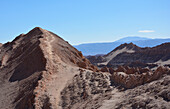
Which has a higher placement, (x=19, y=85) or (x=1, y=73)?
(x=1, y=73)

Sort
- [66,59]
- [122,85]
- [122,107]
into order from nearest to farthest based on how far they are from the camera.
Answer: [122,107] → [122,85] → [66,59]

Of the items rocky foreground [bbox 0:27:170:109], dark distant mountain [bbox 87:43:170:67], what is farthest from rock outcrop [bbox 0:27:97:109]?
dark distant mountain [bbox 87:43:170:67]

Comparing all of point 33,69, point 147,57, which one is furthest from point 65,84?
point 147,57

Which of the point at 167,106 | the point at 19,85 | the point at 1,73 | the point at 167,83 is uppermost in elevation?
the point at 1,73

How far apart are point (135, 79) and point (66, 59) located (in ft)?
48.4

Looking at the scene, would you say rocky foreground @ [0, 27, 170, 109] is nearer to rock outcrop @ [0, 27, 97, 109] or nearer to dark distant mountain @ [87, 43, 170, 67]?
rock outcrop @ [0, 27, 97, 109]

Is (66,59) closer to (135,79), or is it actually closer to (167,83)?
(135,79)

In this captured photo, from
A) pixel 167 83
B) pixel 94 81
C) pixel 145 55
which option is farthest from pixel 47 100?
pixel 145 55

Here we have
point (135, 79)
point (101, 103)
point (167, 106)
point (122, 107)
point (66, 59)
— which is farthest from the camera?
point (66, 59)

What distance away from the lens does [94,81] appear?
22.2 meters

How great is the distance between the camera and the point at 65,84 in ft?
77.5

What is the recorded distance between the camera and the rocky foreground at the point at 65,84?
1417cm

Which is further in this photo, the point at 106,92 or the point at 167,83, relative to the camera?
the point at 106,92

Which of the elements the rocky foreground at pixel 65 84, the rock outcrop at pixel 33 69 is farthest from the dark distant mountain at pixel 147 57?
the rocky foreground at pixel 65 84
